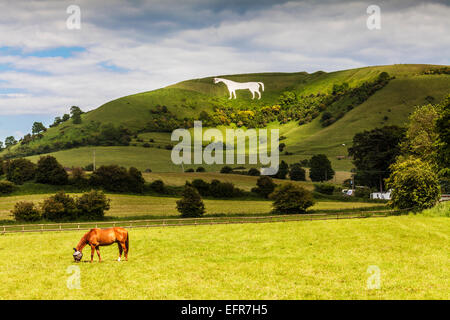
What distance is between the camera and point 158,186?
104 meters

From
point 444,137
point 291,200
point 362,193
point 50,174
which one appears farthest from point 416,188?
point 50,174

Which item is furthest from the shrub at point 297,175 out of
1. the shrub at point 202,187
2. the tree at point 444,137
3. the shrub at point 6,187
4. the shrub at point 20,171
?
the shrub at point 6,187

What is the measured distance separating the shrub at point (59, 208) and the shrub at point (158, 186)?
30513mm

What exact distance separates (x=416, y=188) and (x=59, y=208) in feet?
182

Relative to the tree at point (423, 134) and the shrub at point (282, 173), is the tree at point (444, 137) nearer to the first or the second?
the tree at point (423, 134)

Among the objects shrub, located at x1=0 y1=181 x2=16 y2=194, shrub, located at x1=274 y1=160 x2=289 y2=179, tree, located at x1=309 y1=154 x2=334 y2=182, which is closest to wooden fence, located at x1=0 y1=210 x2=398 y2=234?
shrub, located at x1=0 y1=181 x2=16 y2=194

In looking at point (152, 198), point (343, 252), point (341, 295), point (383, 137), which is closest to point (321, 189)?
point (383, 137)

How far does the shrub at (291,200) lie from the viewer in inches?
3265

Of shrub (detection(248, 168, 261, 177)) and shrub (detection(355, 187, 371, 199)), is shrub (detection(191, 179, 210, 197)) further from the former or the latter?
shrub (detection(355, 187, 371, 199))

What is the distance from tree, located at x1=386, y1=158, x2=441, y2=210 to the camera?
63531mm

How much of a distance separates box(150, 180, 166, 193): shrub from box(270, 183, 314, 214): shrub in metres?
31.1

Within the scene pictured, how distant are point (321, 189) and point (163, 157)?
8414cm

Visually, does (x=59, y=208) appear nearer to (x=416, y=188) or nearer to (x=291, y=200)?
(x=291, y=200)
